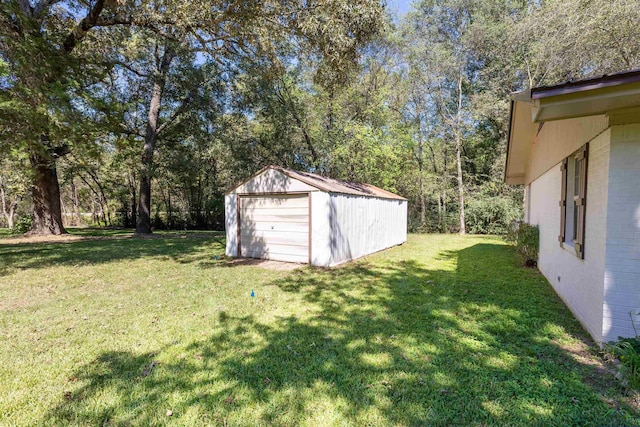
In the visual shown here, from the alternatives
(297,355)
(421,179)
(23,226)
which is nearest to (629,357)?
(297,355)

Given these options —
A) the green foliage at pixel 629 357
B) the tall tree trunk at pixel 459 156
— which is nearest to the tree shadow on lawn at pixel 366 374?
the green foliage at pixel 629 357

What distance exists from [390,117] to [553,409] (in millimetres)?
17987

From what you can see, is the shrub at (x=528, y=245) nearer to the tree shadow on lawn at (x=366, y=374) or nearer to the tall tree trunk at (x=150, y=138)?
the tree shadow on lawn at (x=366, y=374)

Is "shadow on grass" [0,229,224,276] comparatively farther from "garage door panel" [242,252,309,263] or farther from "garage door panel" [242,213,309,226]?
"garage door panel" [242,213,309,226]

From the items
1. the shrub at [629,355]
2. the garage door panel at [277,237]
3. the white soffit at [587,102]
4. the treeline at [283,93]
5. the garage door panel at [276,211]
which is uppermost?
the treeline at [283,93]

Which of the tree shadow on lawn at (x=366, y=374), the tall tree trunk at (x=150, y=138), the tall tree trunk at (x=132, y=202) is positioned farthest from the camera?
the tall tree trunk at (x=132, y=202)

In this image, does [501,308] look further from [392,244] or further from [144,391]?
[392,244]

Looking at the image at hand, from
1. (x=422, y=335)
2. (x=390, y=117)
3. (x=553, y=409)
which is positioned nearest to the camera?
(x=553, y=409)

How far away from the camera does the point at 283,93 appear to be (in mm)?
16875

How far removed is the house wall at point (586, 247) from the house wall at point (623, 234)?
0.07 m

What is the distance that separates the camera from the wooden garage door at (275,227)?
26.0 feet

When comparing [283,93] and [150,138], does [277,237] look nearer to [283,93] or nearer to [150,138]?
[150,138]

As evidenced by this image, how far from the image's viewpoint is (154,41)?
11203 mm

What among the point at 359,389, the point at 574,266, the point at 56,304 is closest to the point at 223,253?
the point at 56,304
